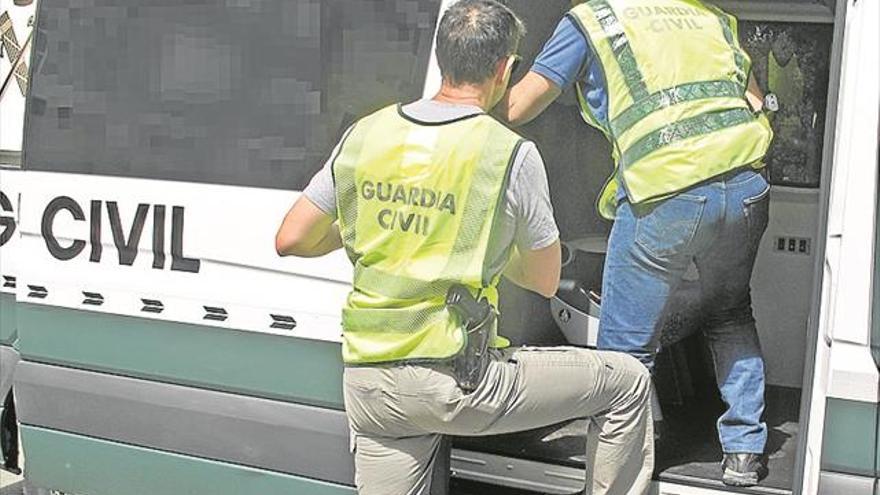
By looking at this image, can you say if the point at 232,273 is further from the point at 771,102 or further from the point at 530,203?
the point at 771,102

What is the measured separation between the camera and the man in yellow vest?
3404 millimetres

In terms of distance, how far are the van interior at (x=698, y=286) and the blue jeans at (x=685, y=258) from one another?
0.22 meters

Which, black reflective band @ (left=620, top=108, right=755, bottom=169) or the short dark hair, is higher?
the short dark hair

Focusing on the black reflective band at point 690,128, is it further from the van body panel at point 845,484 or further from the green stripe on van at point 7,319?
the green stripe on van at point 7,319

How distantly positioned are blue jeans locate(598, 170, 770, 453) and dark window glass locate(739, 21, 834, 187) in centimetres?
99

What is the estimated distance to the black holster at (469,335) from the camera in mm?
3008

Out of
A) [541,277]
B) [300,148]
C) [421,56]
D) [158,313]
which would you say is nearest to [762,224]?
[541,277]

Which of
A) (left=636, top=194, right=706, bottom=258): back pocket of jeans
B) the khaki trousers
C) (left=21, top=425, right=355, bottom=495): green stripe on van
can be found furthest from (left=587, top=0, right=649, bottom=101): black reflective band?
(left=21, top=425, right=355, bottom=495): green stripe on van

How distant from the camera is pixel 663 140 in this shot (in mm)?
3404

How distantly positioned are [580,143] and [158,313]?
5.08 feet

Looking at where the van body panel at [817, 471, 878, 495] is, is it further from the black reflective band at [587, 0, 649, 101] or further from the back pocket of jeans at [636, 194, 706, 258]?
the black reflective band at [587, 0, 649, 101]

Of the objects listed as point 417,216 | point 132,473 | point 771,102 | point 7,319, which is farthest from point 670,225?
point 7,319

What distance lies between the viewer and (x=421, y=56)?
335 centimetres

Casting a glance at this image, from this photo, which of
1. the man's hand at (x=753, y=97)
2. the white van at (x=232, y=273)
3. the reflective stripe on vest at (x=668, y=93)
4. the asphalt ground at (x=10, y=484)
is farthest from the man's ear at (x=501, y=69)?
the asphalt ground at (x=10, y=484)
